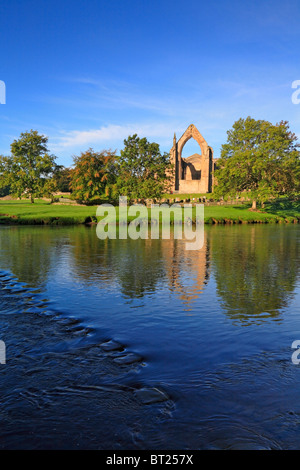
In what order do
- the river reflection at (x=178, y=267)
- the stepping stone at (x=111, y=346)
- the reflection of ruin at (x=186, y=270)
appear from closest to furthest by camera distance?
the stepping stone at (x=111, y=346) → the river reflection at (x=178, y=267) → the reflection of ruin at (x=186, y=270)

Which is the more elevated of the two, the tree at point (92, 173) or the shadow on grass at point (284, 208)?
the tree at point (92, 173)

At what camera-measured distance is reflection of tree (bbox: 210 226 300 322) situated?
35.1 feet

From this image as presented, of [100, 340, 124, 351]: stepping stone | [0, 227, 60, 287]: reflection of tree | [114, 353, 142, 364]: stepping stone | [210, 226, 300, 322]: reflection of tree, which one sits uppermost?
[0, 227, 60, 287]: reflection of tree

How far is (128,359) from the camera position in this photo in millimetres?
7035

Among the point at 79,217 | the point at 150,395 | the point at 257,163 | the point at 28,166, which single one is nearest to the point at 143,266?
the point at 150,395

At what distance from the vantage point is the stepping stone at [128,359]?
691 cm

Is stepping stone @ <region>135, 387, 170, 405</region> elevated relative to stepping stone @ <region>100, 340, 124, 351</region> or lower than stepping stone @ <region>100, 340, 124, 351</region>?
lower

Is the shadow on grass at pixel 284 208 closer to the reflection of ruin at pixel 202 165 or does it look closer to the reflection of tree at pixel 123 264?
the reflection of ruin at pixel 202 165

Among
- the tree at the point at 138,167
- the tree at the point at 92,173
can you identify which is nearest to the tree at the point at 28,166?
the tree at the point at 92,173

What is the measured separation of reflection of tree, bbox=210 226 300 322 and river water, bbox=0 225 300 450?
0.09 m

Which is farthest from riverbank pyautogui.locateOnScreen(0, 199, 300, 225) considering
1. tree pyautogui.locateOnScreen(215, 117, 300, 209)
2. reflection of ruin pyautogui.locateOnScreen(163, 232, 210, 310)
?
reflection of ruin pyautogui.locateOnScreen(163, 232, 210, 310)

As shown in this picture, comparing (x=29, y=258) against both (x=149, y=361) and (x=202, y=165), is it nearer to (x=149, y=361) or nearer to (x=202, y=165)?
(x=149, y=361)

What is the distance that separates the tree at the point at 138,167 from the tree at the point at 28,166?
17.1 metres

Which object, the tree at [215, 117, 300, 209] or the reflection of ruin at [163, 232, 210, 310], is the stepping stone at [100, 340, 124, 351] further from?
the tree at [215, 117, 300, 209]
